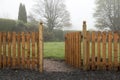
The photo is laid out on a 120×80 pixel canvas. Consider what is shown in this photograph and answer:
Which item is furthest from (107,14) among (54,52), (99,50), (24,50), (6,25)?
(24,50)

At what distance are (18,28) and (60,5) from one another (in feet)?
51.1

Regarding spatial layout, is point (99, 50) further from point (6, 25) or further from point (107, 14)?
point (107, 14)

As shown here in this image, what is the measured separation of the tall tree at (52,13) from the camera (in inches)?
1666

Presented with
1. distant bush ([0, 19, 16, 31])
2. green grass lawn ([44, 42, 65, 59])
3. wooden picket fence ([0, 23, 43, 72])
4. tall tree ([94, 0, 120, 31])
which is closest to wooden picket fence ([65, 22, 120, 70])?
wooden picket fence ([0, 23, 43, 72])

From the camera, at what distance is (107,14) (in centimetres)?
3809

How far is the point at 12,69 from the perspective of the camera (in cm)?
878

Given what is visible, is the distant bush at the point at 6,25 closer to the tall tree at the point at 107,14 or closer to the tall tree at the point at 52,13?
the tall tree at the point at 52,13

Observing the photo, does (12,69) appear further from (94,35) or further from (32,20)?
(32,20)

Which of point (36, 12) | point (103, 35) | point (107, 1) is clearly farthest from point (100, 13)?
point (103, 35)

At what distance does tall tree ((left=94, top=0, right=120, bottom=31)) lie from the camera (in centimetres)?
3721

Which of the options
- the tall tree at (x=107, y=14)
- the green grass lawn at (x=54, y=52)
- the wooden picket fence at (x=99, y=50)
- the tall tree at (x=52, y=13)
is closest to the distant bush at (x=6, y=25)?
the tall tree at (x=52, y=13)

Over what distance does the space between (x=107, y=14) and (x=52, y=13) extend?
1113 centimetres

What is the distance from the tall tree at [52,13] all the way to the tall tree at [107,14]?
274 inches

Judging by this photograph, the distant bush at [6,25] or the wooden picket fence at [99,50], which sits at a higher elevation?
the distant bush at [6,25]
